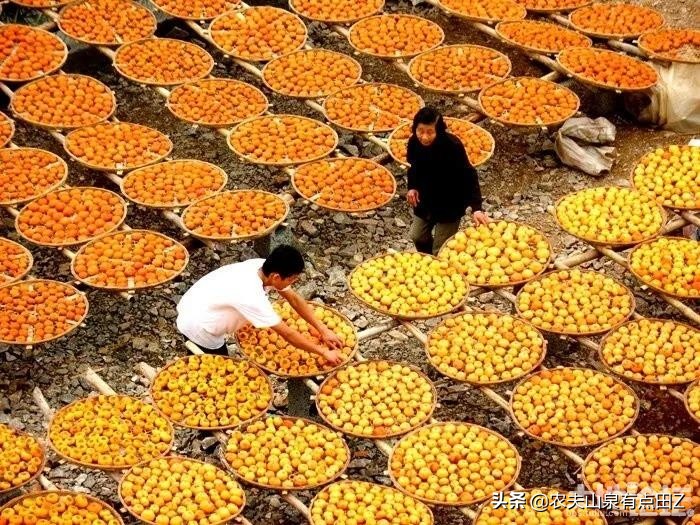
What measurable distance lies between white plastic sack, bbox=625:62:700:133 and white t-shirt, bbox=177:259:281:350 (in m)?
4.94

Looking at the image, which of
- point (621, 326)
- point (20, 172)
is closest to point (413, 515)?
point (621, 326)

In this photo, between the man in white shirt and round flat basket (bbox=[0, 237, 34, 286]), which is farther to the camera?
round flat basket (bbox=[0, 237, 34, 286])

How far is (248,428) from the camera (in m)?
8.38

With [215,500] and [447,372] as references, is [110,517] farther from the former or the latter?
[447,372]

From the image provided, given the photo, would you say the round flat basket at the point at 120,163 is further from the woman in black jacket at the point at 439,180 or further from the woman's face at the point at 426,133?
the woman's face at the point at 426,133

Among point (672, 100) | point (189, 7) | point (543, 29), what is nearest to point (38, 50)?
point (189, 7)

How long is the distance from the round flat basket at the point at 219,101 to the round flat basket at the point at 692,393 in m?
4.45

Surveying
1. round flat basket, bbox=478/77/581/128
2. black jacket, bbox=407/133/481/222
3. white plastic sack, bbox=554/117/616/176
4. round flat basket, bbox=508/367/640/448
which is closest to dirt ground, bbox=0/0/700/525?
white plastic sack, bbox=554/117/616/176

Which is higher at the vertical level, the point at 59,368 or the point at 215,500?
the point at 215,500

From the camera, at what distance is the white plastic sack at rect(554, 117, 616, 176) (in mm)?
11688

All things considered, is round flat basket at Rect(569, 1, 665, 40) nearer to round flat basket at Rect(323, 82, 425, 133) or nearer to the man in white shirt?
round flat basket at Rect(323, 82, 425, 133)

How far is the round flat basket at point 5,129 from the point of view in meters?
10.9

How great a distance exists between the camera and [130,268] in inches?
376

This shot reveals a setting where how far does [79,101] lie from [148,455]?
13.6 ft
